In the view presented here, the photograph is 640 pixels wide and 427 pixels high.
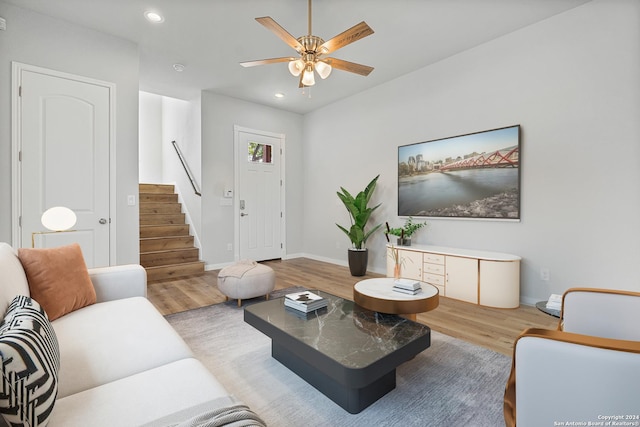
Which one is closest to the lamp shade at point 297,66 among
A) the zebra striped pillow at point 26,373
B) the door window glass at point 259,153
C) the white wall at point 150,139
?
the zebra striped pillow at point 26,373

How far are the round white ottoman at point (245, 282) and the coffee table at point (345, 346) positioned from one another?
103cm

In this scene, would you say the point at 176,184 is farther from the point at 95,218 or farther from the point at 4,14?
the point at 4,14

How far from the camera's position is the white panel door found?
113 inches

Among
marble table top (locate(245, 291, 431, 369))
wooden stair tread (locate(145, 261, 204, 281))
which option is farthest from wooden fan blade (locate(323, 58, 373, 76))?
wooden stair tread (locate(145, 261, 204, 281))

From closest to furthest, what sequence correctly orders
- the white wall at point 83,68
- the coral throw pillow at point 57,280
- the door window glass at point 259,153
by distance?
the coral throw pillow at point 57,280
the white wall at point 83,68
the door window glass at point 259,153

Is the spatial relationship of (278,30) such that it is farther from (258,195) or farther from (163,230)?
(163,230)

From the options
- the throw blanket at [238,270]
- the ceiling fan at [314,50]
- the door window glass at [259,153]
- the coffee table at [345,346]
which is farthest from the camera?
the door window glass at [259,153]

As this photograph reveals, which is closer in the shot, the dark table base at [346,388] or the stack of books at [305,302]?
the dark table base at [346,388]

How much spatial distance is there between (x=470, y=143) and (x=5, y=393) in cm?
413

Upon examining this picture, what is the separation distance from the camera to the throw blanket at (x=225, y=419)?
0.77m

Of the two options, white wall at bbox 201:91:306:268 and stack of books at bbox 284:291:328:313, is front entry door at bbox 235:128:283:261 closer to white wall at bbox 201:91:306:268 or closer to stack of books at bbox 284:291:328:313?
white wall at bbox 201:91:306:268

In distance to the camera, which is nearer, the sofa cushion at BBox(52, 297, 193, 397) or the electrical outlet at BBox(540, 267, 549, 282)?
the sofa cushion at BBox(52, 297, 193, 397)

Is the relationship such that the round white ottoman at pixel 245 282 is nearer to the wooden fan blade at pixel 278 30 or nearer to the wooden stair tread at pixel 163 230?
the wooden fan blade at pixel 278 30

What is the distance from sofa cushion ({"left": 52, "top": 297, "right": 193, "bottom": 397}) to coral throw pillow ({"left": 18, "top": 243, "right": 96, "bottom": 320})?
0.07 m
